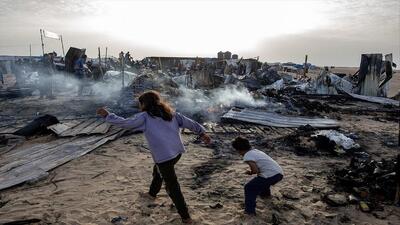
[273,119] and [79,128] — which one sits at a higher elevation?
[273,119]

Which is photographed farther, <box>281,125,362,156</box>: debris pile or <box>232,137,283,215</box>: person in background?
<box>281,125,362,156</box>: debris pile

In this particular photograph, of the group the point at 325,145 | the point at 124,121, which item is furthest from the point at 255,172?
the point at 325,145

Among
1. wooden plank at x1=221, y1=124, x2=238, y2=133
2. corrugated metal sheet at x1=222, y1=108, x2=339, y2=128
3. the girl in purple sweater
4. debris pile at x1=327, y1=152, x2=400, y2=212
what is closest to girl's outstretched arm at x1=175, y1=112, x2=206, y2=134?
the girl in purple sweater

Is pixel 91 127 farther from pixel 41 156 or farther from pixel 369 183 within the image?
pixel 369 183

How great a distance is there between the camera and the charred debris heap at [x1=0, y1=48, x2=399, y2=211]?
609 centimetres

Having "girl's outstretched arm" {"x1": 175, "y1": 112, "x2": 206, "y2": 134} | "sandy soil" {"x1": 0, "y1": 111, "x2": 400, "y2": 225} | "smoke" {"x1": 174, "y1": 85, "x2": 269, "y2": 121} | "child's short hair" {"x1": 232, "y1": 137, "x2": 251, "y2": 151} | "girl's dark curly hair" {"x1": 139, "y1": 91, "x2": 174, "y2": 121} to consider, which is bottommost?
"sandy soil" {"x1": 0, "y1": 111, "x2": 400, "y2": 225}

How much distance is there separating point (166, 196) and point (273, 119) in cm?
731

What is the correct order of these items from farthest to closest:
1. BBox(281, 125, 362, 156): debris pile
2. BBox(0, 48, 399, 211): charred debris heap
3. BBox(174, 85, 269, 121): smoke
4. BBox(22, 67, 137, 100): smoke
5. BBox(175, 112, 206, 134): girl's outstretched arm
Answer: BBox(22, 67, 137, 100): smoke → BBox(174, 85, 269, 121): smoke → BBox(281, 125, 362, 156): debris pile → BBox(0, 48, 399, 211): charred debris heap → BBox(175, 112, 206, 134): girl's outstretched arm

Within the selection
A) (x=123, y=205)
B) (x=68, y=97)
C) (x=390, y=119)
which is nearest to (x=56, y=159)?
(x=123, y=205)

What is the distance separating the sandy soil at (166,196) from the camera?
4.71m

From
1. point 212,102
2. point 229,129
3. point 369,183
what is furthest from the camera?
point 212,102

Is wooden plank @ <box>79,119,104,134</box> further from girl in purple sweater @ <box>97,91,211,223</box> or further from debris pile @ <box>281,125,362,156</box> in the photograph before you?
girl in purple sweater @ <box>97,91,211,223</box>

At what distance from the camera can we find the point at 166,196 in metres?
5.46

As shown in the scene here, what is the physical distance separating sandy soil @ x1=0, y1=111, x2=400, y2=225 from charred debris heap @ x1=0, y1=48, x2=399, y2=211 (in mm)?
323
